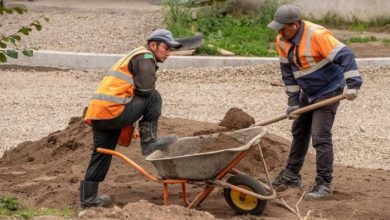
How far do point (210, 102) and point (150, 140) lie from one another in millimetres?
5191

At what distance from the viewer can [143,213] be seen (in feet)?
21.6

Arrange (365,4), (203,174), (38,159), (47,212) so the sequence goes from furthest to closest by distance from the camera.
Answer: (365,4)
(38,159)
(203,174)
(47,212)

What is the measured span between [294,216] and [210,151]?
2.88 ft

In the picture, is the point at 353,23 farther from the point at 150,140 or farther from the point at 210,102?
the point at 150,140

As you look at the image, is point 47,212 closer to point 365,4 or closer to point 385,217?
point 385,217

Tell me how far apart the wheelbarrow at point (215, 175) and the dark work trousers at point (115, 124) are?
16cm

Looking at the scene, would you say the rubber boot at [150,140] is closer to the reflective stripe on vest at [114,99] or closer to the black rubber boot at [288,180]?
the reflective stripe on vest at [114,99]

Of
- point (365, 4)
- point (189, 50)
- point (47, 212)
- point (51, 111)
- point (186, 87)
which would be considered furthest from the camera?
point (365, 4)

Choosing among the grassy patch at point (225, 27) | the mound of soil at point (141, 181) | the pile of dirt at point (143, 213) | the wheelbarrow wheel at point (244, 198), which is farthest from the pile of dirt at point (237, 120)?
the grassy patch at point (225, 27)

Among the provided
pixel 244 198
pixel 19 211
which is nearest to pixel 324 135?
pixel 244 198

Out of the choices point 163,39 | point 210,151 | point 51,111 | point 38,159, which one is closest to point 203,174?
point 210,151

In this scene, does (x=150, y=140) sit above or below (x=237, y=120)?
above

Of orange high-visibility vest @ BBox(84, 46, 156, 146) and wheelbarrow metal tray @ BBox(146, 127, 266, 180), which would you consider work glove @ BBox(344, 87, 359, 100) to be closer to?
wheelbarrow metal tray @ BBox(146, 127, 266, 180)

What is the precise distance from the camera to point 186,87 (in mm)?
14086
